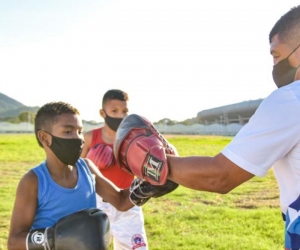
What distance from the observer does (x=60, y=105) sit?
119 inches

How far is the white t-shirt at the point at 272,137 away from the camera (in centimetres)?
182

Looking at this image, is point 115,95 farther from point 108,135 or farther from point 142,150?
point 142,150

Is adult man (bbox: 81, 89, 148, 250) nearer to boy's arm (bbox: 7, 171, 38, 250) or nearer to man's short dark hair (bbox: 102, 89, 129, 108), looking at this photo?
man's short dark hair (bbox: 102, 89, 129, 108)

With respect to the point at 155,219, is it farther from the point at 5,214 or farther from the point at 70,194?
the point at 70,194

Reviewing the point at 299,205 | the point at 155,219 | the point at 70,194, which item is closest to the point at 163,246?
the point at 155,219

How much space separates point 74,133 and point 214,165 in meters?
1.33

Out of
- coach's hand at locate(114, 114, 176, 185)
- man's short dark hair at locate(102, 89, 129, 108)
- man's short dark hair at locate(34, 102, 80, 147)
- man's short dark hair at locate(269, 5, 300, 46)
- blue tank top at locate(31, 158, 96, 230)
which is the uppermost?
man's short dark hair at locate(269, 5, 300, 46)

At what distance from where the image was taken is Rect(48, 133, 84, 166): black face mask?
2949 millimetres

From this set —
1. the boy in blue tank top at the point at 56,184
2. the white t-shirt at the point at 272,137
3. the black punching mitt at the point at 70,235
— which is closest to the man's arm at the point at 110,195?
the boy in blue tank top at the point at 56,184

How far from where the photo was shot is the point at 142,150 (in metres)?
2.22

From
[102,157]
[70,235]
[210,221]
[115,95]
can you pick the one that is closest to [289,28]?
[70,235]

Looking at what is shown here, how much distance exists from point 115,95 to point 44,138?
6.48 feet

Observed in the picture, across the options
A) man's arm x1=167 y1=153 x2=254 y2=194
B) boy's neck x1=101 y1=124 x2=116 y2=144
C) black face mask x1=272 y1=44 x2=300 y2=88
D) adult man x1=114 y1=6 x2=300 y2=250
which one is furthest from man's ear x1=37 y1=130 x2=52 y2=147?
boy's neck x1=101 y1=124 x2=116 y2=144

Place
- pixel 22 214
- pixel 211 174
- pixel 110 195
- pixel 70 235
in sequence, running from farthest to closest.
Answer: pixel 110 195 < pixel 22 214 < pixel 70 235 < pixel 211 174
